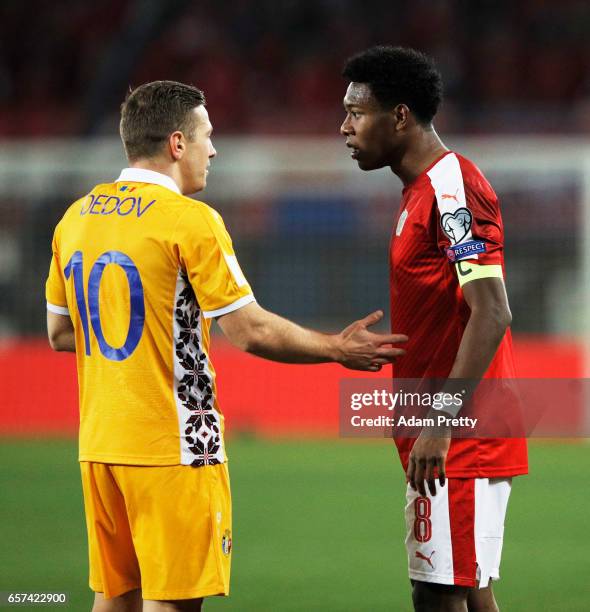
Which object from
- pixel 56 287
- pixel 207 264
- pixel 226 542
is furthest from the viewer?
pixel 56 287

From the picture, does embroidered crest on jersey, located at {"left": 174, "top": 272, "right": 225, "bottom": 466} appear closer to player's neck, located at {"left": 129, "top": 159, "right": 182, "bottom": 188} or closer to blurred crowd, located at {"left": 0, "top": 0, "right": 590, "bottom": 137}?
player's neck, located at {"left": 129, "top": 159, "right": 182, "bottom": 188}

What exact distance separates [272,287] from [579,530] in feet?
19.6

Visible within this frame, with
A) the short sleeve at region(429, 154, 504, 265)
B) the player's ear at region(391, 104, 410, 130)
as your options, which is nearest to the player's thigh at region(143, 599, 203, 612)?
the short sleeve at region(429, 154, 504, 265)

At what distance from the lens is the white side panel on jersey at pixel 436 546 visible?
355cm

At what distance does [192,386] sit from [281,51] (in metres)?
16.6

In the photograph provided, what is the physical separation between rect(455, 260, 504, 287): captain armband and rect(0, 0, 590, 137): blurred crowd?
1406cm

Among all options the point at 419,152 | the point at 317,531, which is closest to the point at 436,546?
the point at 419,152

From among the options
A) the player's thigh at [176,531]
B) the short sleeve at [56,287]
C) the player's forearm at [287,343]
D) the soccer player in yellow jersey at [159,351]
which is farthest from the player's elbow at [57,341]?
the player's forearm at [287,343]

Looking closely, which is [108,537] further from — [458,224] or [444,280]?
[458,224]

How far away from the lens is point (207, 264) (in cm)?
332

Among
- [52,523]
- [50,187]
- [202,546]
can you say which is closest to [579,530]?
[52,523]

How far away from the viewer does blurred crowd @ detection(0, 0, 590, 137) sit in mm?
18219

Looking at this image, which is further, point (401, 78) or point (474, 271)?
point (401, 78)

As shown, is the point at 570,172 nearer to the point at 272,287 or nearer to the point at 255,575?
the point at 272,287
